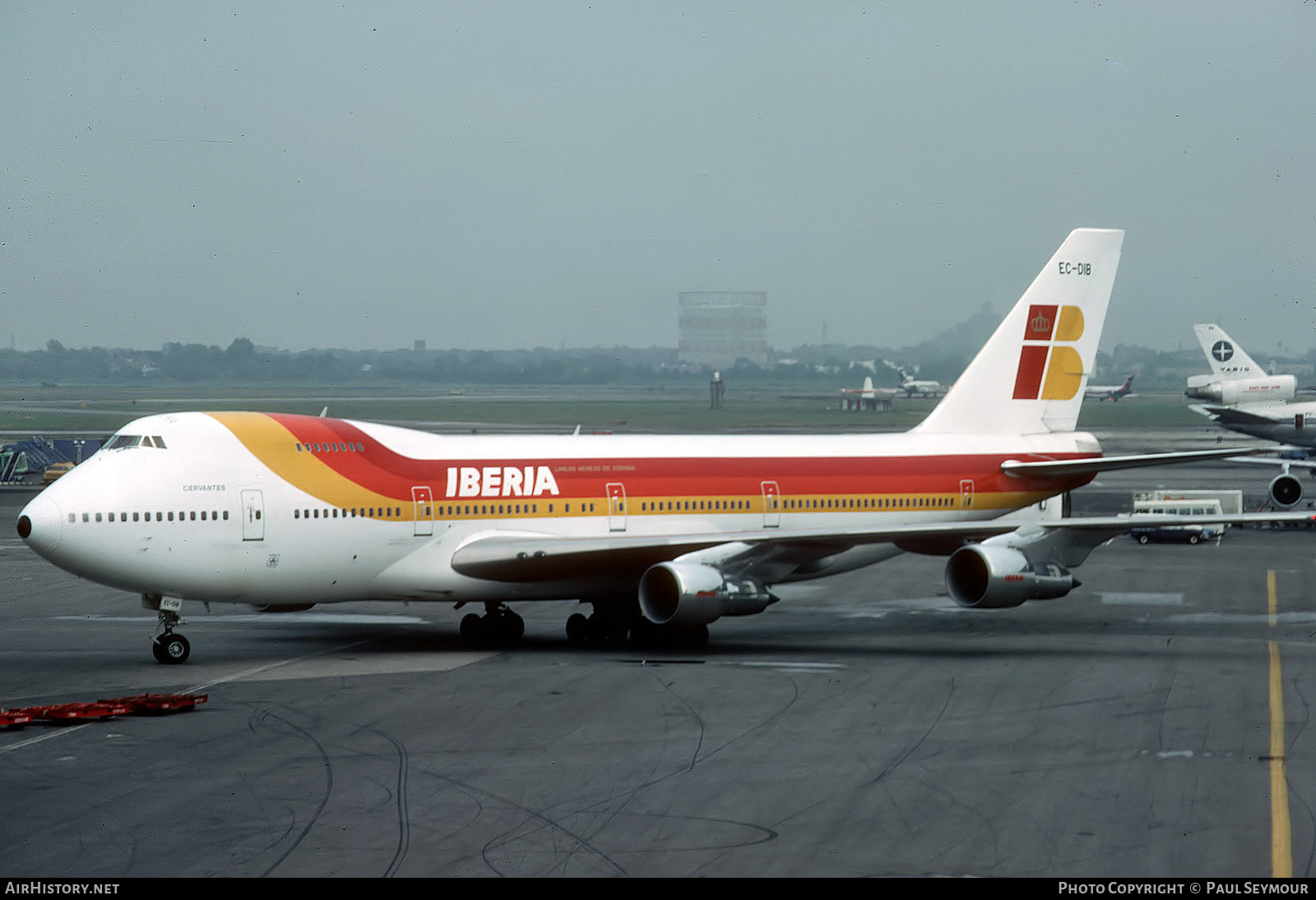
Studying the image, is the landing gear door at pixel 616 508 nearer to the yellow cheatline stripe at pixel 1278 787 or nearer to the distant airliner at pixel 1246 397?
the yellow cheatline stripe at pixel 1278 787

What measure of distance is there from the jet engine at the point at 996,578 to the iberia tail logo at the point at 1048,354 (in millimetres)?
7049

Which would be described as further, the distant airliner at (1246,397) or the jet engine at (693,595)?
the distant airliner at (1246,397)

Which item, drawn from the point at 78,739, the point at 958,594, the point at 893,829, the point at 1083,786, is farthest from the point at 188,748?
the point at 958,594

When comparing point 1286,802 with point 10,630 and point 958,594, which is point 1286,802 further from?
point 10,630

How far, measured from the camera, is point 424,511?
92.1 ft

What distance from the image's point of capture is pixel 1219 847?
1503 centimetres

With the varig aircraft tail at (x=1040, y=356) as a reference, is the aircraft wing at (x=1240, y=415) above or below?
below

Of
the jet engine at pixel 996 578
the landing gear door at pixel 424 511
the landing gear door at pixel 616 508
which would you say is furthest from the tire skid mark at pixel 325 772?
the jet engine at pixel 996 578

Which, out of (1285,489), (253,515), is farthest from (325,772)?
(1285,489)

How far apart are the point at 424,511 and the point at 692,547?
506cm

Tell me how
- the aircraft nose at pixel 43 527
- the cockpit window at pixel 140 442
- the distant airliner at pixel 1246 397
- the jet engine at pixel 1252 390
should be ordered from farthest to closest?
the jet engine at pixel 1252 390
the distant airliner at pixel 1246 397
the cockpit window at pixel 140 442
the aircraft nose at pixel 43 527

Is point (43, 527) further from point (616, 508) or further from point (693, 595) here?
point (693, 595)

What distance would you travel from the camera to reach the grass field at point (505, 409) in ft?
309
